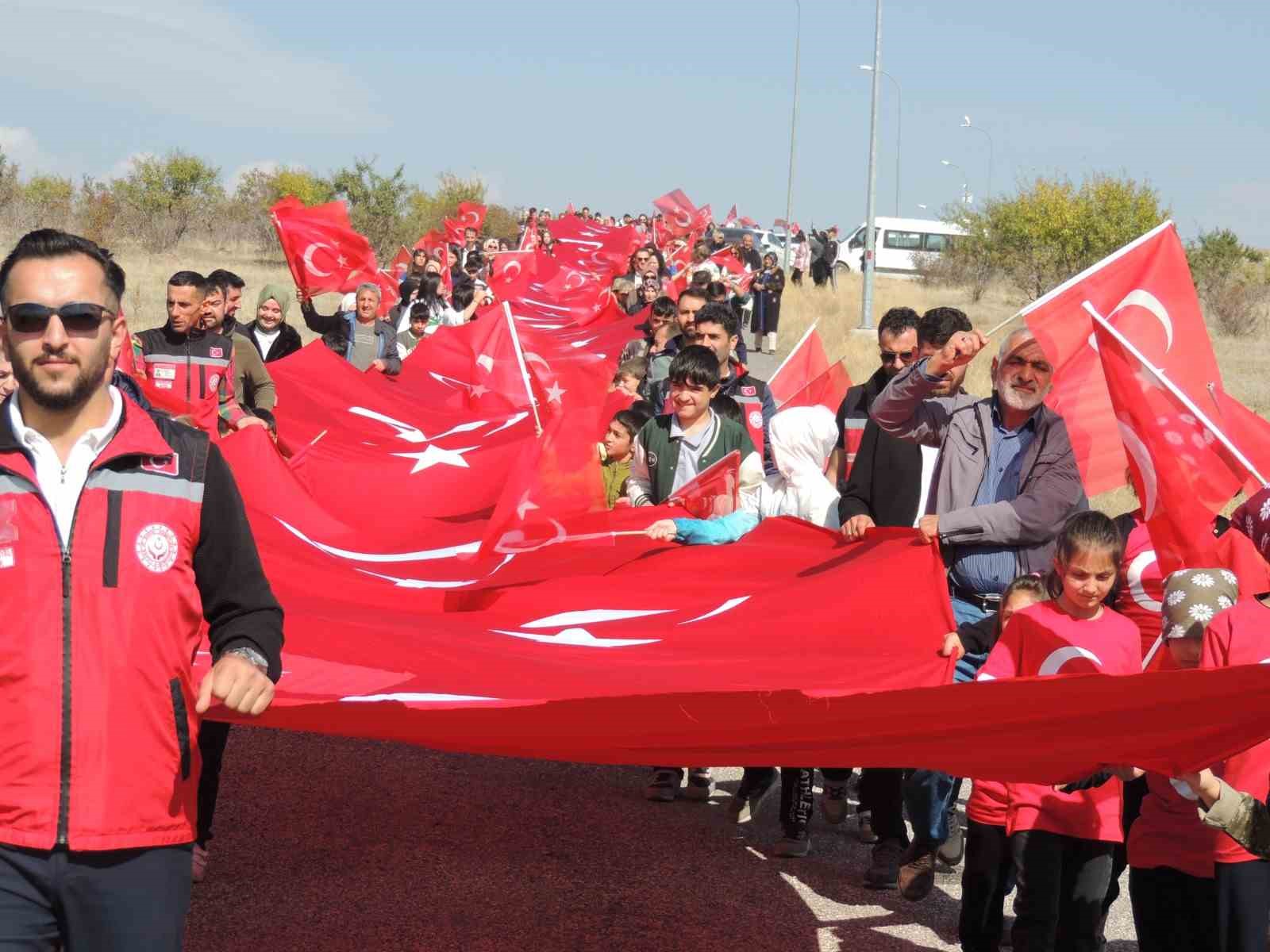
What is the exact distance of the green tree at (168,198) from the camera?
49.8 metres

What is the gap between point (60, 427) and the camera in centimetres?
307

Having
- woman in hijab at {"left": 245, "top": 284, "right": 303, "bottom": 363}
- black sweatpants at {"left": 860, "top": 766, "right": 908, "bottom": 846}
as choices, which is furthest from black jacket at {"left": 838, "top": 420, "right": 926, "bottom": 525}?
woman in hijab at {"left": 245, "top": 284, "right": 303, "bottom": 363}

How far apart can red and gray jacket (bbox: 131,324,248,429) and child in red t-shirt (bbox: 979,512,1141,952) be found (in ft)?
16.8

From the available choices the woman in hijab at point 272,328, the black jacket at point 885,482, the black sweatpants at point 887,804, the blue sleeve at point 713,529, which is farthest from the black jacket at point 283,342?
the black sweatpants at point 887,804

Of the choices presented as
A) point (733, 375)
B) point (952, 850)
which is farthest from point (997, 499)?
point (733, 375)

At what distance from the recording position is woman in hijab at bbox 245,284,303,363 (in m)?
11.4

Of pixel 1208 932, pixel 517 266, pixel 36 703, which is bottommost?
pixel 1208 932

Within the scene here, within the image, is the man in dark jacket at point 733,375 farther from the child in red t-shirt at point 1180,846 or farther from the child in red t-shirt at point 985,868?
the child in red t-shirt at point 1180,846

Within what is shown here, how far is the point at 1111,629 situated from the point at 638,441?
264 centimetres

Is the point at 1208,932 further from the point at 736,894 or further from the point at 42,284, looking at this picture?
the point at 42,284

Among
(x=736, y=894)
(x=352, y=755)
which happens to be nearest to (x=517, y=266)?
(x=352, y=755)

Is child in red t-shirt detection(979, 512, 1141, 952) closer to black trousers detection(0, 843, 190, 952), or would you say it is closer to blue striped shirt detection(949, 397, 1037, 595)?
blue striped shirt detection(949, 397, 1037, 595)

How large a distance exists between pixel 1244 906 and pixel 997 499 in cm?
188

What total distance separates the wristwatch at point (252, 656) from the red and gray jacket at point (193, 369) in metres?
5.50
